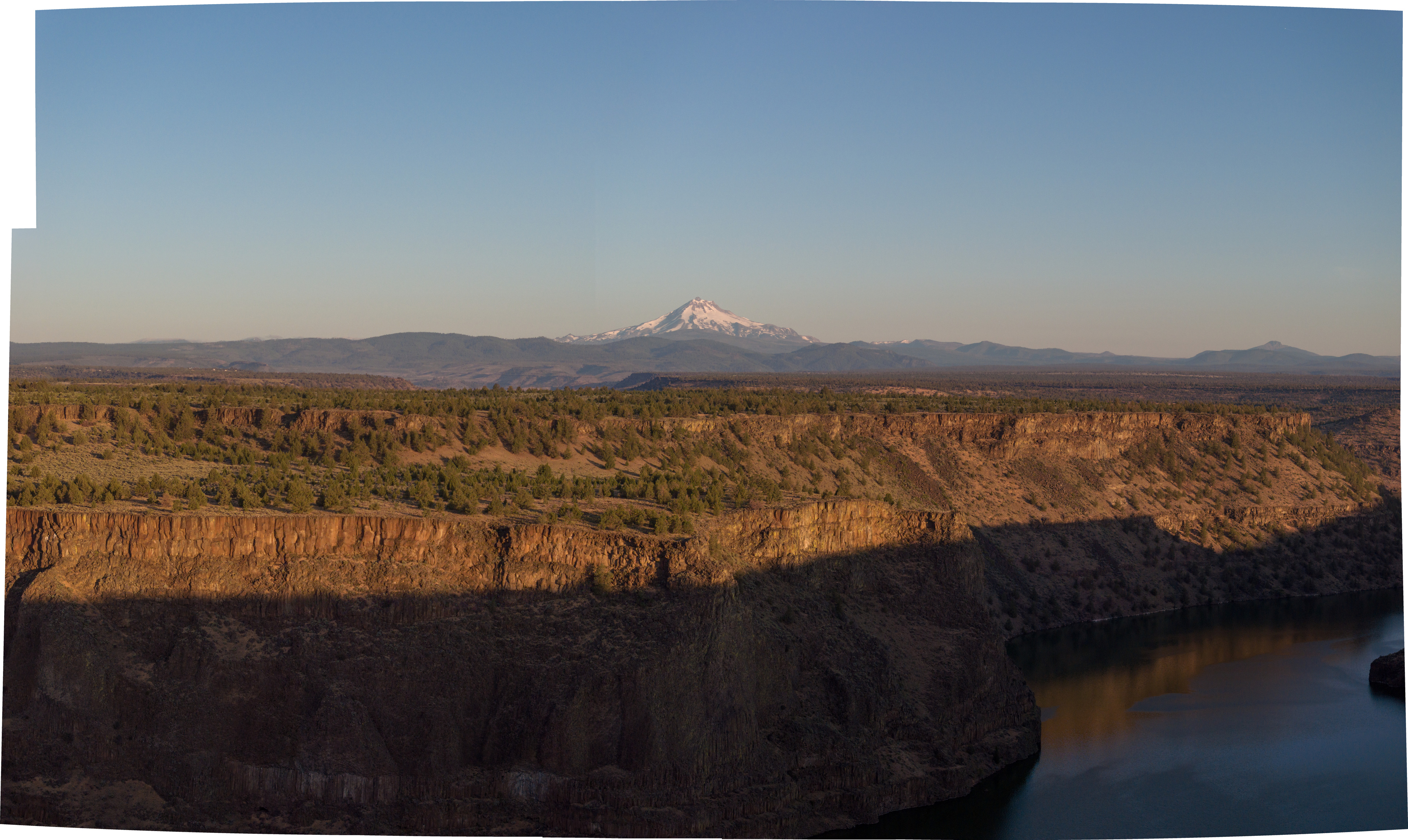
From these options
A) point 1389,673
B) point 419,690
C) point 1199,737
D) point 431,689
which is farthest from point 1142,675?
point 419,690

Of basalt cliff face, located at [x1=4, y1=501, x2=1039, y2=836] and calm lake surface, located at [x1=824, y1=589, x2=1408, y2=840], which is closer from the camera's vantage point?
basalt cliff face, located at [x1=4, y1=501, x2=1039, y2=836]

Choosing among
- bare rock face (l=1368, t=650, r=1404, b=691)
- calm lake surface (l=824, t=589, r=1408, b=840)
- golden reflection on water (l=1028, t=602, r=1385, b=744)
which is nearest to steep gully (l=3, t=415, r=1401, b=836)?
calm lake surface (l=824, t=589, r=1408, b=840)

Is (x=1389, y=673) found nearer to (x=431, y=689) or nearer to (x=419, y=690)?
(x=431, y=689)

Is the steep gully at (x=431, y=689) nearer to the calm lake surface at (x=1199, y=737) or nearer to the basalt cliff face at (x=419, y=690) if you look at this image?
the basalt cliff face at (x=419, y=690)

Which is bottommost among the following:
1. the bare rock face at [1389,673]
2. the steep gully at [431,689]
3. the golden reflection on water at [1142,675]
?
the golden reflection on water at [1142,675]

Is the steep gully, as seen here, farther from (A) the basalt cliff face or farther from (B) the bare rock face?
(B) the bare rock face

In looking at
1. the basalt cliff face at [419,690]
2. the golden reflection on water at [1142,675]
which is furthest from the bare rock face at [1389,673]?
the basalt cliff face at [419,690]

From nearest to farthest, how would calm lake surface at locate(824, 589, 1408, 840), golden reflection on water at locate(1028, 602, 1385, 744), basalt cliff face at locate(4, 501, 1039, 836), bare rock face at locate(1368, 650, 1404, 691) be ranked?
basalt cliff face at locate(4, 501, 1039, 836), calm lake surface at locate(824, 589, 1408, 840), golden reflection on water at locate(1028, 602, 1385, 744), bare rock face at locate(1368, 650, 1404, 691)
